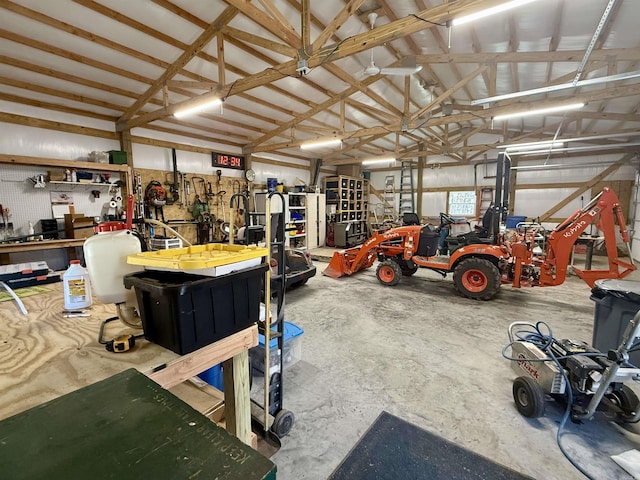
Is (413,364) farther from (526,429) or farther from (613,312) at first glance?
(613,312)

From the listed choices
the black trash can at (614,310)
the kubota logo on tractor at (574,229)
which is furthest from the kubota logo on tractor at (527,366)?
the kubota logo on tractor at (574,229)

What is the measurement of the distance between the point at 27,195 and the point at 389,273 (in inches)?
236

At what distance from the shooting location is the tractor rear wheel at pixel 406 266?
540 centimetres

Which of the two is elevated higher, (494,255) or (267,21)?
(267,21)

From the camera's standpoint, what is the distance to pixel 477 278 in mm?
4410

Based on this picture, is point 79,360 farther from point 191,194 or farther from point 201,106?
point 191,194

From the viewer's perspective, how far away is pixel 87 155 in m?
4.98

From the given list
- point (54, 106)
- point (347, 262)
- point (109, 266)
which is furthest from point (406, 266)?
point (54, 106)

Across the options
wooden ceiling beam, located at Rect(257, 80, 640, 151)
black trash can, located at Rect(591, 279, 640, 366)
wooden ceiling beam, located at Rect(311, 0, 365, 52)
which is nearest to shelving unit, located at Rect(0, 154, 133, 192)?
wooden ceiling beam, located at Rect(311, 0, 365, 52)

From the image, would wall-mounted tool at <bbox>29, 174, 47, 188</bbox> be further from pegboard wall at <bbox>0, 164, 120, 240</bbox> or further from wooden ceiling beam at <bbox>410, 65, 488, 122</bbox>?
wooden ceiling beam at <bbox>410, 65, 488, 122</bbox>

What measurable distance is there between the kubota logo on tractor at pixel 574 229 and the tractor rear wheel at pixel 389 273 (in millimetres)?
2364

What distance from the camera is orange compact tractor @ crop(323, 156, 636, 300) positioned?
12.3 feet

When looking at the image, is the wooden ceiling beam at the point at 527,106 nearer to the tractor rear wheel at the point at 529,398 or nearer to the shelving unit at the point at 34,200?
the tractor rear wheel at the point at 529,398

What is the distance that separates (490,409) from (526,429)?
22cm
